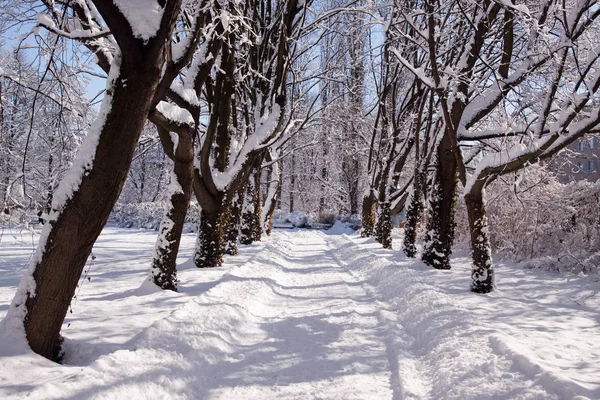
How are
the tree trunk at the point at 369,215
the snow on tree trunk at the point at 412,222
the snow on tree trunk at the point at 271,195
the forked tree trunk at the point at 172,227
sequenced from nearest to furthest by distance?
the forked tree trunk at the point at 172,227 → the snow on tree trunk at the point at 412,222 → the snow on tree trunk at the point at 271,195 → the tree trunk at the point at 369,215

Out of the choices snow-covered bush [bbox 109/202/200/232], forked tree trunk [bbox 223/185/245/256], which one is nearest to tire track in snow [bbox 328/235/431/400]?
forked tree trunk [bbox 223/185/245/256]

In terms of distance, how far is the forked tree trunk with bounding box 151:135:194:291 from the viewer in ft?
22.1

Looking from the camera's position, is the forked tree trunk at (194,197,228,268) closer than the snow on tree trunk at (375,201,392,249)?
Yes

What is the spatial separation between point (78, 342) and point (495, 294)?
6.74 metres

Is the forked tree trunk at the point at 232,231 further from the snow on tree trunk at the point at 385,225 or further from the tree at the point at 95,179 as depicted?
the tree at the point at 95,179

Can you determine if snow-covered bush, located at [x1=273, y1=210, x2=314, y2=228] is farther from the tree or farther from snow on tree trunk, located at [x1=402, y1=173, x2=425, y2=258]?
the tree

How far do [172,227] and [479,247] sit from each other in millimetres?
5693

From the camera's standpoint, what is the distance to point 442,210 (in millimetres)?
10102

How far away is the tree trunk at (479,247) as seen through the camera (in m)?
7.42

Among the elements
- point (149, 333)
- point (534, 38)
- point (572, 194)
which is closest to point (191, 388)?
point (149, 333)

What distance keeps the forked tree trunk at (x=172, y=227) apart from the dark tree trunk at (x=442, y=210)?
20.3 feet

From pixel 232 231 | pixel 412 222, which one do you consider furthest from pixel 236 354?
pixel 412 222

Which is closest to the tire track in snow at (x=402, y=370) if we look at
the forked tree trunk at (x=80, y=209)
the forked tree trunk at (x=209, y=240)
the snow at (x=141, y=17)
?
the forked tree trunk at (x=80, y=209)

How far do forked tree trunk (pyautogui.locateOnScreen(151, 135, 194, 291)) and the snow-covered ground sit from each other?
13.1 inches
